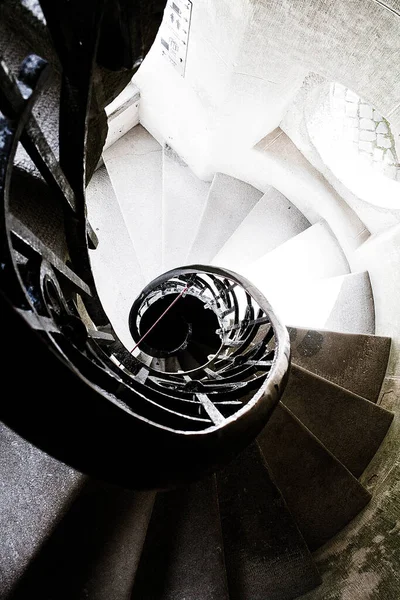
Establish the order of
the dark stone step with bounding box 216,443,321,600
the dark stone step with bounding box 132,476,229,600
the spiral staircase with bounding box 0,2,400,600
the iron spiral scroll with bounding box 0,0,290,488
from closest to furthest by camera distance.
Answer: the iron spiral scroll with bounding box 0,0,290,488 < the spiral staircase with bounding box 0,2,400,600 < the dark stone step with bounding box 132,476,229,600 < the dark stone step with bounding box 216,443,321,600

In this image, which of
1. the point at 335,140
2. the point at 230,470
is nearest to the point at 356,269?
the point at 335,140

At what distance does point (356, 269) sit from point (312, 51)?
199 cm

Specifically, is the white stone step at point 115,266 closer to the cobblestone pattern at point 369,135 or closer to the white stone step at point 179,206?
the white stone step at point 179,206

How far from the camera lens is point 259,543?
2740 millimetres

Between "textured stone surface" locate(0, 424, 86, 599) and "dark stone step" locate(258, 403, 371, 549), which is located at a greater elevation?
"dark stone step" locate(258, 403, 371, 549)

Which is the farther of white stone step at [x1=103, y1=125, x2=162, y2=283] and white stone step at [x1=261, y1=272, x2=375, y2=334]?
white stone step at [x1=103, y1=125, x2=162, y2=283]

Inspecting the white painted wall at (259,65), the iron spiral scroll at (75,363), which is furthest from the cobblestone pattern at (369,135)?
the iron spiral scroll at (75,363)

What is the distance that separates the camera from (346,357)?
3.63 m

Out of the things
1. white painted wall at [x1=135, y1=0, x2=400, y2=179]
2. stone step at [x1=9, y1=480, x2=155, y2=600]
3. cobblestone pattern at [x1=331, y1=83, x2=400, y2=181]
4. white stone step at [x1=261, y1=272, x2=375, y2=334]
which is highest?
cobblestone pattern at [x1=331, y1=83, x2=400, y2=181]

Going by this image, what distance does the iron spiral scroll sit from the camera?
3.52 feet

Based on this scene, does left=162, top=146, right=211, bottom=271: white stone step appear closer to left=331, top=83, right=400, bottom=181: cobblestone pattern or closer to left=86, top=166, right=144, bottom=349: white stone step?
left=86, top=166, right=144, bottom=349: white stone step

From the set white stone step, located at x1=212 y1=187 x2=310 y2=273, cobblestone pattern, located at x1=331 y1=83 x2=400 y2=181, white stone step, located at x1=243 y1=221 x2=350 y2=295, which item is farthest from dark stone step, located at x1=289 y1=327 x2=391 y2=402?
cobblestone pattern, located at x1=331 y1=83 x2=400 y2=181

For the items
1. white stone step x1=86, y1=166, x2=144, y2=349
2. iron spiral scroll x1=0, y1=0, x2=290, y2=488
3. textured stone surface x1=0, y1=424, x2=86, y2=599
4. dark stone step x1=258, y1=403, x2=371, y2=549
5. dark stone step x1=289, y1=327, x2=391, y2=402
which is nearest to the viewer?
iron spiral scroll x1=0, y1=0, x2=290, y2=488

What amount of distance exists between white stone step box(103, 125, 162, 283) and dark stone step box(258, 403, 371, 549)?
260cm
